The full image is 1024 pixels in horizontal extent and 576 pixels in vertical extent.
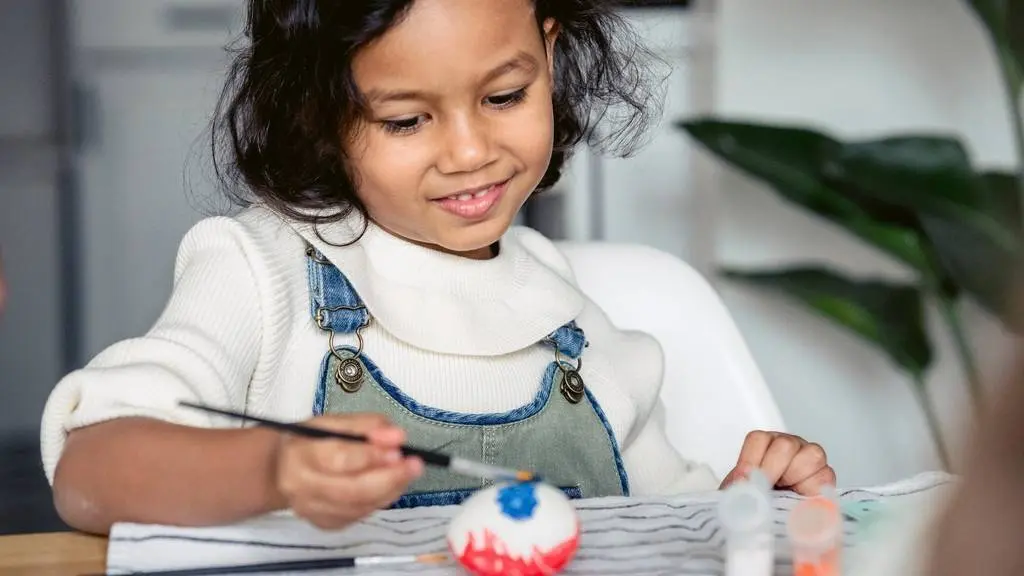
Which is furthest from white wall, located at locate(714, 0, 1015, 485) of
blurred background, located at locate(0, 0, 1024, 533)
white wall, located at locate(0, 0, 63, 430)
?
white wall, located at locate(0, 0, 63, 430)

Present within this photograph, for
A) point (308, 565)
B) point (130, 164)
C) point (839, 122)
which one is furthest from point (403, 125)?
point (130, 164)

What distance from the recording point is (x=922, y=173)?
179cm

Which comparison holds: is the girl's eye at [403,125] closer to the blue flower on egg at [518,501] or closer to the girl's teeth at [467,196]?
the girl's teeth at [467,196]

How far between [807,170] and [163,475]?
4.26 ft

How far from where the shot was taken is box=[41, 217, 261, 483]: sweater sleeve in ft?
2.72

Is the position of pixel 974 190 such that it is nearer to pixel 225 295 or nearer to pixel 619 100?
pixel 619 100

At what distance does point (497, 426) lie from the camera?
1.03 metres

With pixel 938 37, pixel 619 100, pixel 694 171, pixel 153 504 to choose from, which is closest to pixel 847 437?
pixel 694 171

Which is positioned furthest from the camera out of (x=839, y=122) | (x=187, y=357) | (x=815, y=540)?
(x=839, y=122)

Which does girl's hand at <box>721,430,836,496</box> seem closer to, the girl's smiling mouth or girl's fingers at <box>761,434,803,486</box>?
girl's fingers at <box>761,434,803,486</box>

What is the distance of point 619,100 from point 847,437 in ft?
3.48

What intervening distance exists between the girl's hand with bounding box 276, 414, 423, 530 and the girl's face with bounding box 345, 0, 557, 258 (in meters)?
0.34

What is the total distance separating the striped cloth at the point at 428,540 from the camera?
68 centimetres

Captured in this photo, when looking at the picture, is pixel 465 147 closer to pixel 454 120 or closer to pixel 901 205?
pixel 454 120
